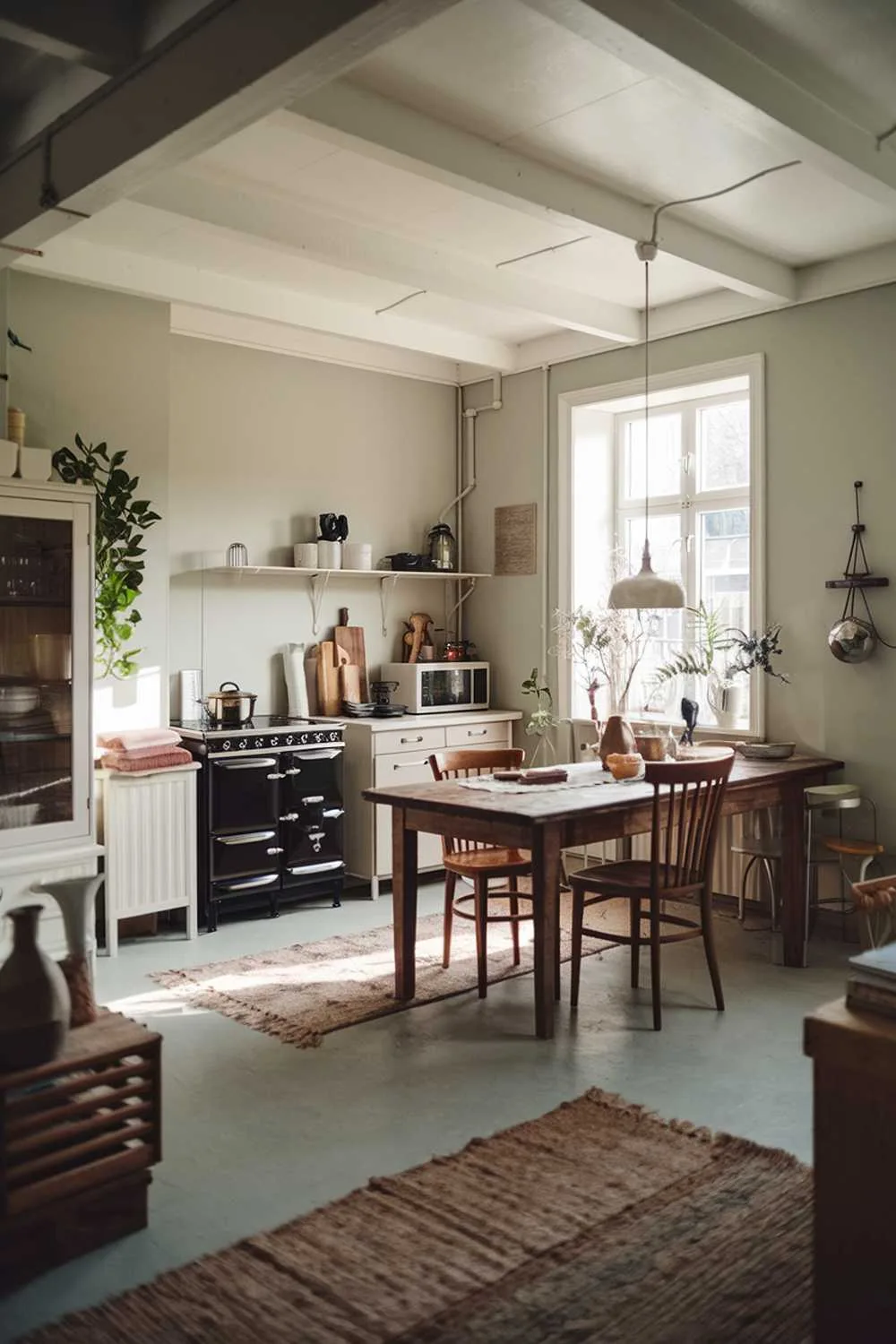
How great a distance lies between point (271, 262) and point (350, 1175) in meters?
3.96

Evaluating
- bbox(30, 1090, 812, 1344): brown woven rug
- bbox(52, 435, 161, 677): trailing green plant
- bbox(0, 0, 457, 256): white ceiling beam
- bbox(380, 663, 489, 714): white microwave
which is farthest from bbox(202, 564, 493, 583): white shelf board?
bbox(30, 1090, 812, 1344): brown woven rug

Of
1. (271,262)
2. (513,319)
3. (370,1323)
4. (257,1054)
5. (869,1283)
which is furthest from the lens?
(513,319)

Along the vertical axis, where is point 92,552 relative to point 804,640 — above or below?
above

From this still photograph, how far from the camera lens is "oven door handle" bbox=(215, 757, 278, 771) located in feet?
17.3

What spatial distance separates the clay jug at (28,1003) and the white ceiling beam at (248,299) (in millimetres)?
3257

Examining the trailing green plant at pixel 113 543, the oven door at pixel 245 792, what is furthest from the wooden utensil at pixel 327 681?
the trailing green plant at pixel 113 543

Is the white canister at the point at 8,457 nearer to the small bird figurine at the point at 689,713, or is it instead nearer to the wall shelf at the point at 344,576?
the wall shelf at the point at 344,576

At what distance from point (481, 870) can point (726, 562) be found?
2.45 metres

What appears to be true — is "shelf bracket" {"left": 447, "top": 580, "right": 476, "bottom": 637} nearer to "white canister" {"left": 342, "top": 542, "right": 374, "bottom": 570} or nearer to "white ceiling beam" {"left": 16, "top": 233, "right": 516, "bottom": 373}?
"white canister" {"left": 342, "top": 542, "right": 374, "bottom": 570}

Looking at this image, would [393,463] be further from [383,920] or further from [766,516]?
[383,920]

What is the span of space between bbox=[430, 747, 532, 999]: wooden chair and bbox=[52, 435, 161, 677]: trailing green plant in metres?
1.60

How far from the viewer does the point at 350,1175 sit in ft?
9.41

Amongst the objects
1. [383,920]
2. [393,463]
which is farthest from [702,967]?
[393,463]

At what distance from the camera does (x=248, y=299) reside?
17.9 feet
